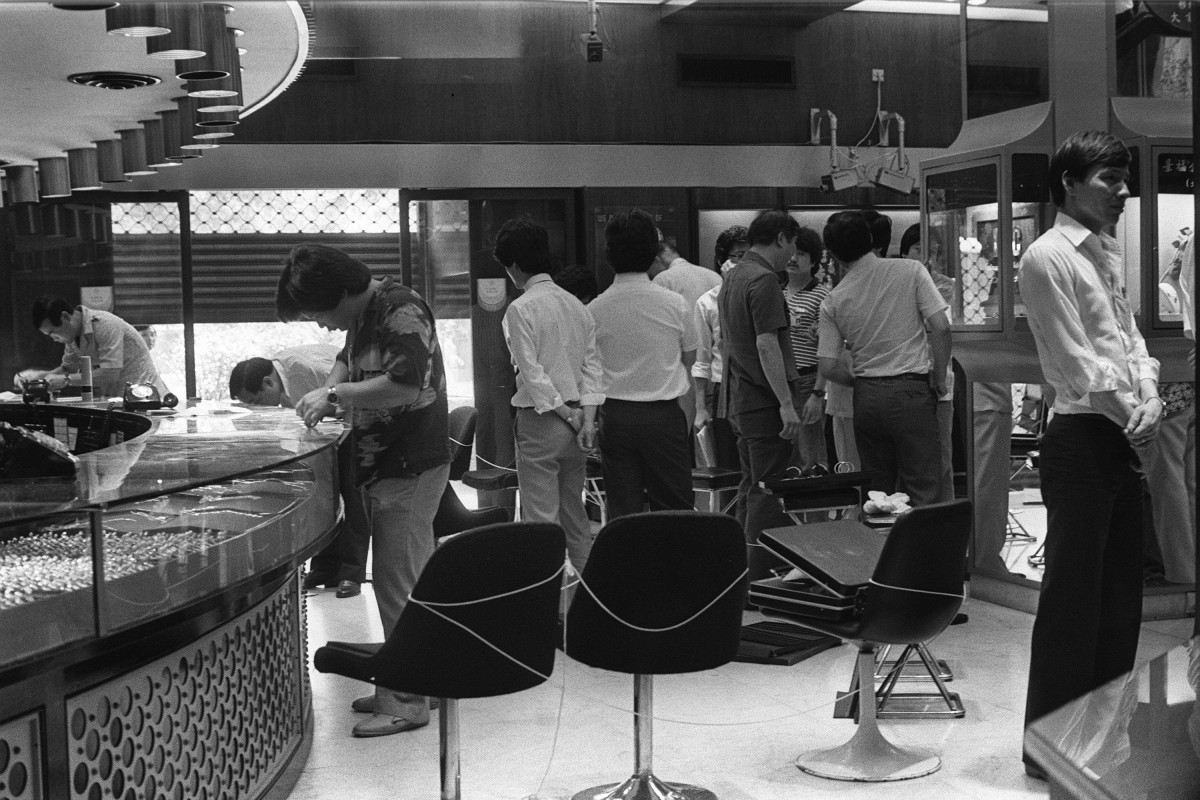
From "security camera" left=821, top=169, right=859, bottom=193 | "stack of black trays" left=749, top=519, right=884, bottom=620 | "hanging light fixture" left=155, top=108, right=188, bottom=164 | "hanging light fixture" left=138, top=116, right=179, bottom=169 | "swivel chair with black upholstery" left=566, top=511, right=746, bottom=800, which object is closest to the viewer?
"swivel chair with black upholstery" left=566, top=511, right=746, bottom=800

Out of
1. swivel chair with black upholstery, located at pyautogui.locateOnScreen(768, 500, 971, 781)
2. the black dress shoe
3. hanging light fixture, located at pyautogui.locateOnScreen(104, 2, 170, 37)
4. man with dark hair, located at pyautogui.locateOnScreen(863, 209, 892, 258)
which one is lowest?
the black dress shoe

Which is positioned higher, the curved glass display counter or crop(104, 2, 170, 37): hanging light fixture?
crop(104, 2, 170, 37): hanging light fixture

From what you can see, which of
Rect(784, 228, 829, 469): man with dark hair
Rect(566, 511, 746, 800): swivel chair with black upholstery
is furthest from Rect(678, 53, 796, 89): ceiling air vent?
Rect(566, 511, 746, 800): swivel chair with black upholstery

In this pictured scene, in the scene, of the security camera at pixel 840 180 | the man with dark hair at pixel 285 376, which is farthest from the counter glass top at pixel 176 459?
the security camera at pixel 840 180

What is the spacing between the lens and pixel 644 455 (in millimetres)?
5273

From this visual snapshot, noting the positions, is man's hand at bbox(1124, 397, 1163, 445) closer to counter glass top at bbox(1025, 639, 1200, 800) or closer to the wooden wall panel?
counter glass top at bbox(1025, 639, 1200, 800)

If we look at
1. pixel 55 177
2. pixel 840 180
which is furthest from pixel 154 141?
pixel 840 180

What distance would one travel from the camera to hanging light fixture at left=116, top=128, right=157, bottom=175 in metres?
5.91

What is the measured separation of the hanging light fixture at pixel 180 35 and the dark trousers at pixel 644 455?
2276 mm

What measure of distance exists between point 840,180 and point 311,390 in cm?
513

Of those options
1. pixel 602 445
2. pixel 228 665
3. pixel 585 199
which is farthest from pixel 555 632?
pixel 585 199

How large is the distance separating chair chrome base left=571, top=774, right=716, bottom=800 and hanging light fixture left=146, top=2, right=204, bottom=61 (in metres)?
2.26

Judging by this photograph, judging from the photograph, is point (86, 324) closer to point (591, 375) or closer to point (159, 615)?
point (591, 375)

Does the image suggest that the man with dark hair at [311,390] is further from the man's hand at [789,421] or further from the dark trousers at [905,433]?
the dark trousers at [905,433]
